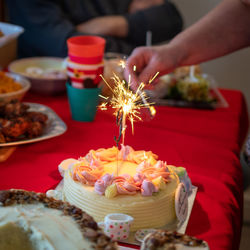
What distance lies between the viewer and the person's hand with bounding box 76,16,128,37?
3102mm

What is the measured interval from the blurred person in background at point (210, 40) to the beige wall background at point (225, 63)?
2.76 meters

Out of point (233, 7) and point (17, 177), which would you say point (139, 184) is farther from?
point (233, 7)

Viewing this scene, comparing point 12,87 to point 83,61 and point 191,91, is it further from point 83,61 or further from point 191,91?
point 191,91

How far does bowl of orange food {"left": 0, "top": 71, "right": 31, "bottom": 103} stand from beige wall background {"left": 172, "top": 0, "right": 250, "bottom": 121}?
2.89 metres

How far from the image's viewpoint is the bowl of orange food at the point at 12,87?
1.69 m

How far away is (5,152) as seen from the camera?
1.42m

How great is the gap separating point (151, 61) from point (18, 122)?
0.55 meters

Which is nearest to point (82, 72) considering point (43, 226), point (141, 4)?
point (43, 226)

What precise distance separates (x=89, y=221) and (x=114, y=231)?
18cm

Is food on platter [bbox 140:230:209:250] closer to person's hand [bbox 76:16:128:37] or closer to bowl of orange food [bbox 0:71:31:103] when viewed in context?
bowl of orange food [bbox 0:71:31:103]

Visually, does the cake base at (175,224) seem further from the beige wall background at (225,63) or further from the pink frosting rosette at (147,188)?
the beige wall background at (225,63)

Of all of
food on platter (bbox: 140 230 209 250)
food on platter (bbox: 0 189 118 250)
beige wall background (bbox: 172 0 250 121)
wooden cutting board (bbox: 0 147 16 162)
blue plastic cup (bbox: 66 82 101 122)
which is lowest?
beige wall background (bbox: 172 0 250 121)

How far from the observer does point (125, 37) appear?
323cm

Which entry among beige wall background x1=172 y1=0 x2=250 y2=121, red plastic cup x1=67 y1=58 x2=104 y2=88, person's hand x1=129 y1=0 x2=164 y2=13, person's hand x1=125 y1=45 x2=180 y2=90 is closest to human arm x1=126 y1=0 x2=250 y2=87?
person's hand x1=125 y1=45 x2=180 y2=90
